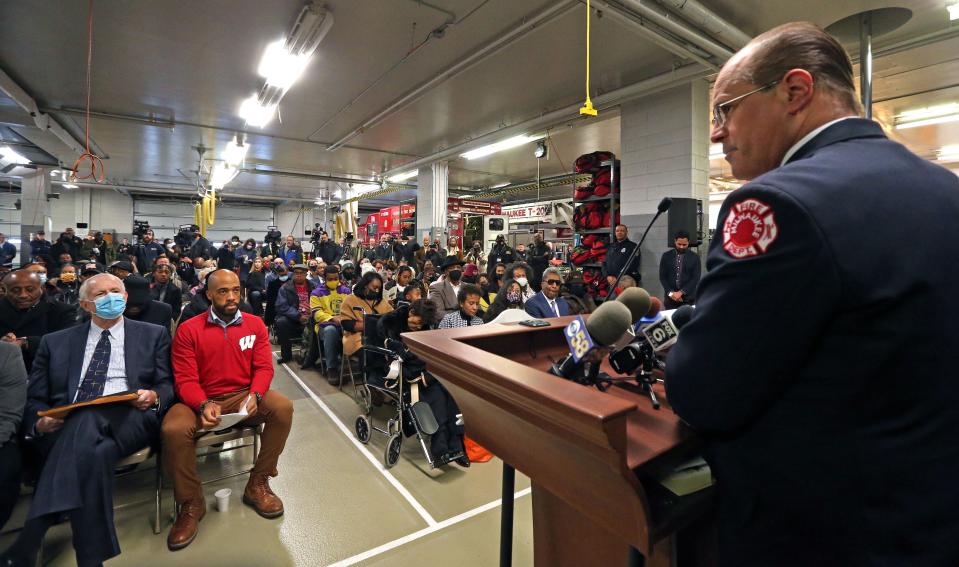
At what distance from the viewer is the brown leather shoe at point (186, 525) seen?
2.30m

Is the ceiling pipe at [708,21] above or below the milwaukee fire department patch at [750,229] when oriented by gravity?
above

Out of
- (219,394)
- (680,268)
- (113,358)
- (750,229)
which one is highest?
(680,268)

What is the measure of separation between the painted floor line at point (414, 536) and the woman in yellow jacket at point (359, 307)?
7.34ft

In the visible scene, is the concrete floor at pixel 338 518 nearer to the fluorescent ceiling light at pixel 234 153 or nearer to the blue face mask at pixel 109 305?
the blue face mask at pixel 109 305

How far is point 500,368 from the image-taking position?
34.2 inches

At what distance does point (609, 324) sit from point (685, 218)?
5154 mm

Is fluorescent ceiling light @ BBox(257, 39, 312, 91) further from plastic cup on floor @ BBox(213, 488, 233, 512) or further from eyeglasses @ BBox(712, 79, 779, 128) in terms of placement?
eyeglasses @ BBox(712, 79, 779, 128)

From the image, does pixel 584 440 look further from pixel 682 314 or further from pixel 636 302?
pixel 682 314

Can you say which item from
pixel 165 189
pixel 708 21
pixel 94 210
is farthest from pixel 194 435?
pixel 94 210

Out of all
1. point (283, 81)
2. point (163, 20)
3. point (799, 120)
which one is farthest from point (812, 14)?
point (163, 20)

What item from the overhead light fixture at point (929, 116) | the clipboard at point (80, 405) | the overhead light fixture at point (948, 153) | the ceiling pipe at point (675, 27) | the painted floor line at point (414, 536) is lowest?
the painted floor line at point (414, 536)

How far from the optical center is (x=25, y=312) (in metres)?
3.12

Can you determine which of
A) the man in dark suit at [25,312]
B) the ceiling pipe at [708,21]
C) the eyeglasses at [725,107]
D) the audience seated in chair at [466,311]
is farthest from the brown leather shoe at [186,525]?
the ceiling pipe at [708,21]

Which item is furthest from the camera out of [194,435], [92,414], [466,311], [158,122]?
[158,122]
